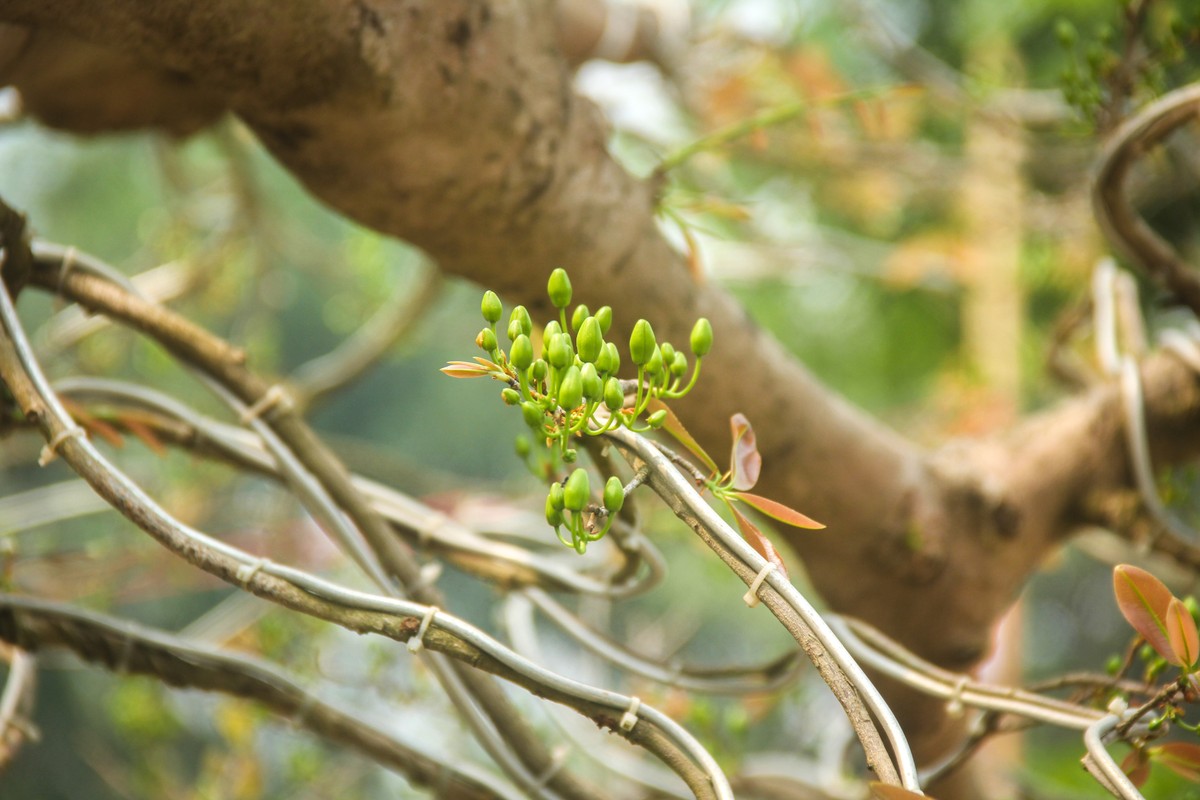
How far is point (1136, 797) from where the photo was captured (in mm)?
227

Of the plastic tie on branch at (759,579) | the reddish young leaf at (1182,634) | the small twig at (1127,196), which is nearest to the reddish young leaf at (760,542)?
the plastic tie on branch at (759,579)

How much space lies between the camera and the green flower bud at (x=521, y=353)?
0.72ft

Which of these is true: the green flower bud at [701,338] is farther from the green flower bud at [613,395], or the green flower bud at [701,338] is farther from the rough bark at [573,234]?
the rough bark at [573,234]

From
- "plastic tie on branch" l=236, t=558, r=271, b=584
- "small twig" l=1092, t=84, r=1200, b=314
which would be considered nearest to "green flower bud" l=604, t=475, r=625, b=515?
"plastic tie on branch" l=236, t=558, r=271, b=584

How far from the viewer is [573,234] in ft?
1.31

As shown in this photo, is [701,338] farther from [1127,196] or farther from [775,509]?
[1127,196]

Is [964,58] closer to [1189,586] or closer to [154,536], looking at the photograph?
[1189,586]

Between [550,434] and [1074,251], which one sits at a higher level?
[550,434]

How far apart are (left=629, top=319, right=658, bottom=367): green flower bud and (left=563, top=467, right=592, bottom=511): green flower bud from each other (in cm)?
3

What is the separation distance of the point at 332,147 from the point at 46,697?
2.02 meters

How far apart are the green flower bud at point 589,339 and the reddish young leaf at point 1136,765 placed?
223 mm

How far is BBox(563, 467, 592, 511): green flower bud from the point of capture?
216mm

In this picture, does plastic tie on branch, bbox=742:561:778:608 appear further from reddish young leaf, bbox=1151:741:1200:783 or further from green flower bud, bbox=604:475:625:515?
reddish young leaf, bbox=1151:741:1200:783

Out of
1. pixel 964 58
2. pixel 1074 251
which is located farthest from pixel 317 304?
pixel 1074 251
